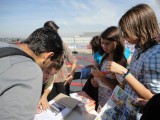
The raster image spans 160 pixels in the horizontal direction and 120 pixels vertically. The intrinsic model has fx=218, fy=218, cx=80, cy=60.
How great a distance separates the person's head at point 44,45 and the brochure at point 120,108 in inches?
19.1

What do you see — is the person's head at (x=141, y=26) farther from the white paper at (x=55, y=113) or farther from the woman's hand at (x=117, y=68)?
the white paper at (x=55, y=113)

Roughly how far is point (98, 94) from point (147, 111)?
4.80 ft

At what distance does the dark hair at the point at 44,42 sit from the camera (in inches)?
52.3

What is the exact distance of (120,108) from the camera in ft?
4.53

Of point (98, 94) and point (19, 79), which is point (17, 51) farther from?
point (98, 94)

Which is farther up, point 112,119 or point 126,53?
point 126,53

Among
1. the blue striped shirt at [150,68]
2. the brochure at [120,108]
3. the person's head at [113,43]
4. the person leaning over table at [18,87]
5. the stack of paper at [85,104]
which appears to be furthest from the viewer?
the person's head at [113,43]

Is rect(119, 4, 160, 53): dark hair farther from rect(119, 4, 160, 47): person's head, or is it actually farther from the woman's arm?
the woman's arm

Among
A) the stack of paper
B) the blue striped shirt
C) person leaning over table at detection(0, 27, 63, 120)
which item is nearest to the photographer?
person leaning over table at detection(0, 27, 63, 120)

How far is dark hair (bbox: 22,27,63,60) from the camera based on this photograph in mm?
1328

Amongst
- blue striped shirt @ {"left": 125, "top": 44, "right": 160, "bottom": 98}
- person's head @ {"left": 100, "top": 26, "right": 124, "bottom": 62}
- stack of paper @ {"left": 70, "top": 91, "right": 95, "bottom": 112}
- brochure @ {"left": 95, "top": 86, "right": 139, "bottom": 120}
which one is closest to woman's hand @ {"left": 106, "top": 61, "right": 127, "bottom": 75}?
blue striped shirt @ {"left": 125, "top": 44, "right": 160, "bottom": 98}

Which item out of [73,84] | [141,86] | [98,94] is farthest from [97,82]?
[73,84]

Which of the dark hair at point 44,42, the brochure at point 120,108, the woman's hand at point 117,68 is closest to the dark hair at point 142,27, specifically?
the woman's hand at point 117,68

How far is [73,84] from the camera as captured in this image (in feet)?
20.3
